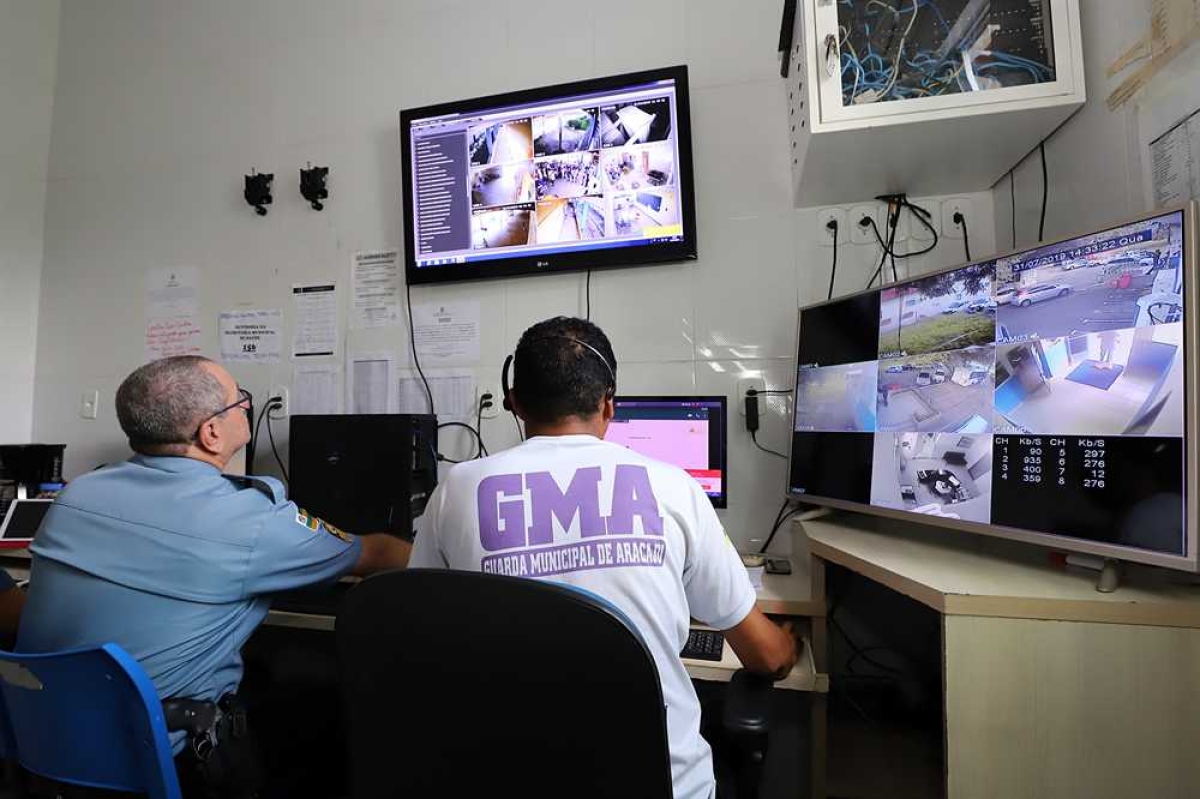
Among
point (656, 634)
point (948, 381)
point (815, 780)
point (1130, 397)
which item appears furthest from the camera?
point (815, 780)

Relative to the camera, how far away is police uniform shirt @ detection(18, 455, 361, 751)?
934 mm

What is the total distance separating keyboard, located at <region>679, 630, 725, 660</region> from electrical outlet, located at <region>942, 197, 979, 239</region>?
4.32ft

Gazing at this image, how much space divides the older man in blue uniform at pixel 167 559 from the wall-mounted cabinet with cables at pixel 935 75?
144cm

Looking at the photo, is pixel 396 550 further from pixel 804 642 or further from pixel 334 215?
pixel 334 215

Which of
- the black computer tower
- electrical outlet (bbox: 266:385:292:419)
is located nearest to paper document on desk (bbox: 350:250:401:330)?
electrical outlet (bbox: 266:385:292:419)

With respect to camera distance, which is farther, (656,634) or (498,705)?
(656,634)

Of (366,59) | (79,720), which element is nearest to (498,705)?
(79,720)

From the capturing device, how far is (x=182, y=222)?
2182mm

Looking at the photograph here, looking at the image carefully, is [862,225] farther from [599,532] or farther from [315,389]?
[315,389]

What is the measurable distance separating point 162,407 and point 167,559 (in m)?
0.32

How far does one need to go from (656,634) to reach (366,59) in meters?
2.22

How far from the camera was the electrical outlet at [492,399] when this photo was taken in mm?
1859

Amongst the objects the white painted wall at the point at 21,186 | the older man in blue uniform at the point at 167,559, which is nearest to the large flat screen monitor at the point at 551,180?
the older man in blue uniform at the point at 167,559

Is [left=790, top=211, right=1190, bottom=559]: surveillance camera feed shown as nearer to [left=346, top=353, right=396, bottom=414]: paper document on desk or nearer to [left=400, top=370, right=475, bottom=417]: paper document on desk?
[left=400, top=370, right=475, bottom=417]: paper document on desk
